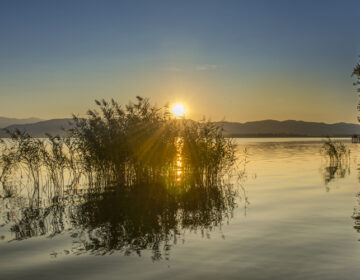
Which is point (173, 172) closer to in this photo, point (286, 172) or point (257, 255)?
point (286, 172)

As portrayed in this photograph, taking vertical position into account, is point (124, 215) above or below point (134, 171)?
below

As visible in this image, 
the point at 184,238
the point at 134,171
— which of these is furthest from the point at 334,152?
the point at 184,238

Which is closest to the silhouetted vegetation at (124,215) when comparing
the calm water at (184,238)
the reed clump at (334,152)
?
the calm water at (184,238)

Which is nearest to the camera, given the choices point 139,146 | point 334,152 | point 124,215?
point 124,215

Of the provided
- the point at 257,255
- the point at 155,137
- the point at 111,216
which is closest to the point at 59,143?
the point at 155,137

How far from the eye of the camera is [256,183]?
25.4m

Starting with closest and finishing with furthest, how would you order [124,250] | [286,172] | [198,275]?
1. [198,275]
2. [124,250]
3. [286,172]

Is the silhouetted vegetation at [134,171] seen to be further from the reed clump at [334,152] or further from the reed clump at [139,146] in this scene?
the reed clump at [334,152]

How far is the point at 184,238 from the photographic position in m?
12.2

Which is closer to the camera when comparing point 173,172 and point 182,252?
point 182,252

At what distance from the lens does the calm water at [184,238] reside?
30.4ft

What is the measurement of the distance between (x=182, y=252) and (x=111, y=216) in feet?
19.4

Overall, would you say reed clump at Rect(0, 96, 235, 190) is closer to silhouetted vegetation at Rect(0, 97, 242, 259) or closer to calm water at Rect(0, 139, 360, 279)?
silhouetted vegetation at Rect(0, 97, 242, 259)

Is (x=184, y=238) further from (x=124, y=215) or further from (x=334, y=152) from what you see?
(x=334, y=152)
